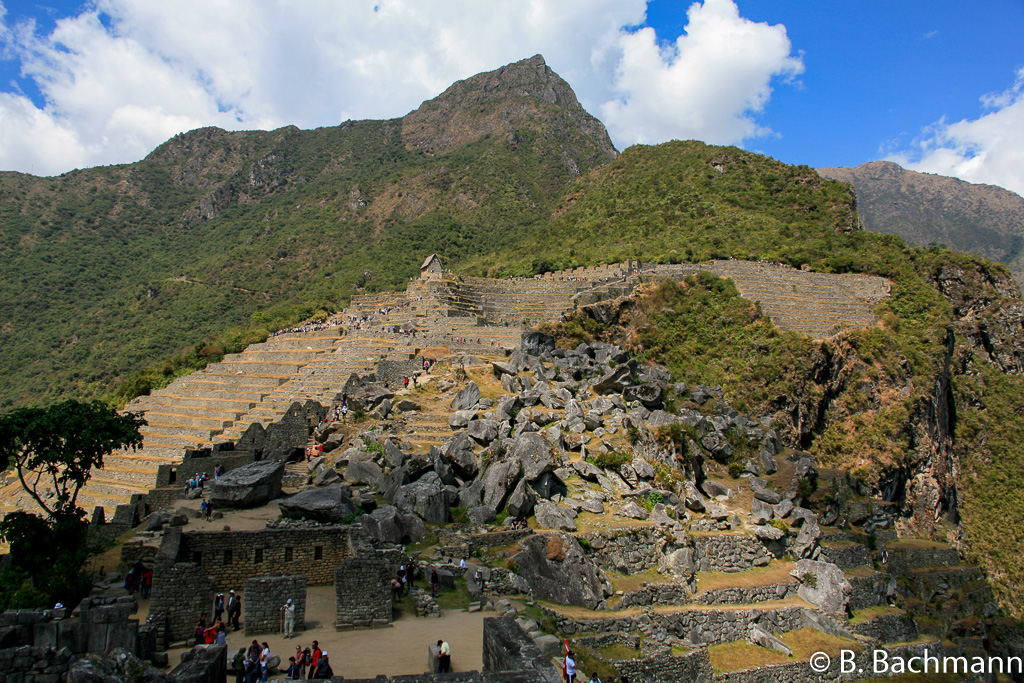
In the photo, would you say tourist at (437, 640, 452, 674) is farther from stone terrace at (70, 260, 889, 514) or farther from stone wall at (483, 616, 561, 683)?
stone terrace at (70, 260, 889, 514)

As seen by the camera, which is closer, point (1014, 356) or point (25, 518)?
point (25, 518)

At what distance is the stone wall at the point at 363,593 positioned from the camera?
9.47 metres

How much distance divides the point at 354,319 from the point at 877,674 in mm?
35509

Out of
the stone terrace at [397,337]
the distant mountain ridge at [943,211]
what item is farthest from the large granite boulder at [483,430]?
the distant mountain ridge at [943,211]

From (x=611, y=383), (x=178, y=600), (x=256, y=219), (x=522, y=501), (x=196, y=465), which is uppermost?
(x=256, y=219)

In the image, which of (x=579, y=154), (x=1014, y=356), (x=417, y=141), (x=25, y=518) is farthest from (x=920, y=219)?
(x=25, y=518)

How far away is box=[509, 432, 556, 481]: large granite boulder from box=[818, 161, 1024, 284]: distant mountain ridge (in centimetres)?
9860

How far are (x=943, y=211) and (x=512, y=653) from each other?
147m

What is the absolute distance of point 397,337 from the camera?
31.4m

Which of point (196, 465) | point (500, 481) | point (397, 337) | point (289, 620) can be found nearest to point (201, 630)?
point (289, 620)

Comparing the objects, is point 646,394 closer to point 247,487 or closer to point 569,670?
point 247,487

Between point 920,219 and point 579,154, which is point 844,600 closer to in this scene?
point 579,154

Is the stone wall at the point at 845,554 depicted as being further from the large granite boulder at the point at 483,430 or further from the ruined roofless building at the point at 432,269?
the ruined roofless building at the point at 432,269

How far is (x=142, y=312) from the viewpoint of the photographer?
2726 inches
